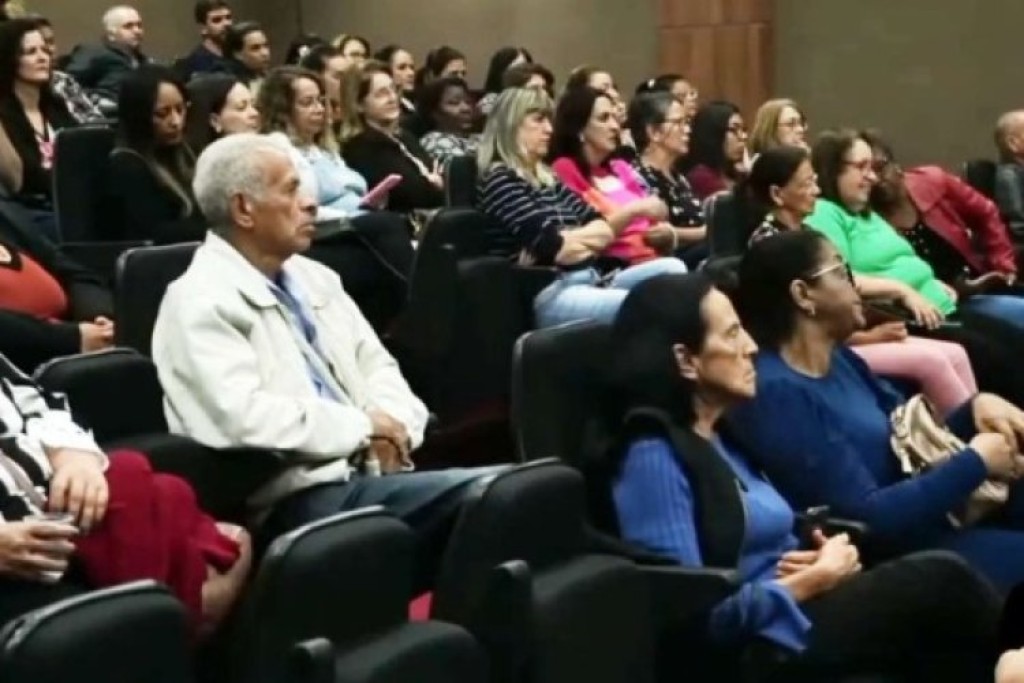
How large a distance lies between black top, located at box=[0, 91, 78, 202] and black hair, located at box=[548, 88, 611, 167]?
1.49m

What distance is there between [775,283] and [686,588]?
899 mm

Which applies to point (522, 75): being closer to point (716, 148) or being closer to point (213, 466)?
point (716, 148)

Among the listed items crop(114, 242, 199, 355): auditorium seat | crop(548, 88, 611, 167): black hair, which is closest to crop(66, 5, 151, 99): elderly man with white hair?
crop(548, 88, 611, 167): black hair

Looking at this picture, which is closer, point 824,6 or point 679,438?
point 679,438

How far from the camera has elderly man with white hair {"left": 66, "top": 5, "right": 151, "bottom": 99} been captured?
7719 millimetres

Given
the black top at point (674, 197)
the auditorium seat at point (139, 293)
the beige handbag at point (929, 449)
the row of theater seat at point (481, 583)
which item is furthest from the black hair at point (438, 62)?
the row of theater seat at point (481, 583)

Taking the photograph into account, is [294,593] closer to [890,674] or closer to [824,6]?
[890,674]

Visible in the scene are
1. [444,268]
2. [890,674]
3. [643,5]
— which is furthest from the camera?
[643,5]

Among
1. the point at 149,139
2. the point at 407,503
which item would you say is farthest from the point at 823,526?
the point at 149,139

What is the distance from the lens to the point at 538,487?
7.80ft

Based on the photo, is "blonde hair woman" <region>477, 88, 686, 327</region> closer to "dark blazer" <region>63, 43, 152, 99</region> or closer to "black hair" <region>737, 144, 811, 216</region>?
"black hair" <region>737, 144, 811, 216</region>

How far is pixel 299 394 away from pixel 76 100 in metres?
4.02

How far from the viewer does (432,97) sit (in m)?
7.16

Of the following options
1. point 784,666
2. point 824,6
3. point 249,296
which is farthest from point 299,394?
point 824,6
